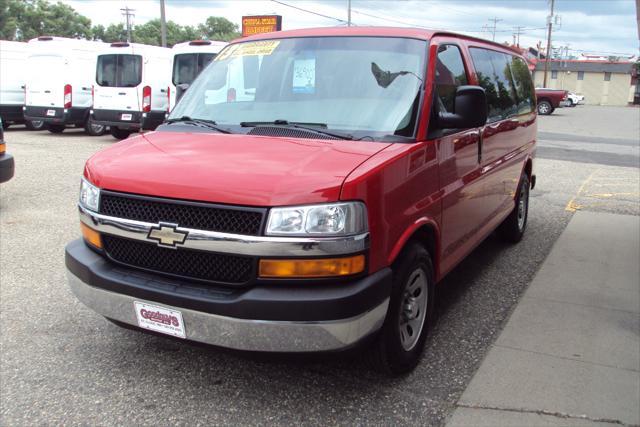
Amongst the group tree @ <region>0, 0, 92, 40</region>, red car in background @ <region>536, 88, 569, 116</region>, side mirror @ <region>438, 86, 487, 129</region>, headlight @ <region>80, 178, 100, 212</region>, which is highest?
tree @ <region>0, 0, 92, 40</region>

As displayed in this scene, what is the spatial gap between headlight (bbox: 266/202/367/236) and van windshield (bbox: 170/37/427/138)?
804 mm

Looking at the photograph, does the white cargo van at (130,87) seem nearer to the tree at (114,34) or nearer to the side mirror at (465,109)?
the side mirror at (465,109)

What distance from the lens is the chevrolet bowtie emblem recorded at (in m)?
2.82

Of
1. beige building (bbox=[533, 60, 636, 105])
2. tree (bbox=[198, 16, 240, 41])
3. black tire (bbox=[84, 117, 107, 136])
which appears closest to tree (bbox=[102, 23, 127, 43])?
tree (bbox=[198, 16, 240, 41])

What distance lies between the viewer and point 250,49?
168 inches

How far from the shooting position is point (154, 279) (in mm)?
2979

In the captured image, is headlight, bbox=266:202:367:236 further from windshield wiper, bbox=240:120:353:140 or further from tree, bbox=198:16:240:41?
tree, bbox=198:16:240:41

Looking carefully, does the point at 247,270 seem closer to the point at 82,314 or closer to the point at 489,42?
the point at 82,314

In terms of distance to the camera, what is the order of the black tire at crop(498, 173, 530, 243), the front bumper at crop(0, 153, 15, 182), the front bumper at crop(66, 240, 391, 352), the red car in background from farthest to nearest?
the red car in background → the front bumper at crop(0, 153, 15, 182) → the black tire at crop(498, 173, 530, 243) → the front bumper at crop(66, 240, 391, 352)

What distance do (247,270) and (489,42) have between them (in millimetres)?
3818

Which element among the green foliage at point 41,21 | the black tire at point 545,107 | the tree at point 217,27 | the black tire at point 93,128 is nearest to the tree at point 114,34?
the green foliage at point 41,21

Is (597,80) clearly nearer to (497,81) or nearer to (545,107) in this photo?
(545,107)

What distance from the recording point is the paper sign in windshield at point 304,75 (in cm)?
378

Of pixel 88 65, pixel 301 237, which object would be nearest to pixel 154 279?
pixel 301 237
